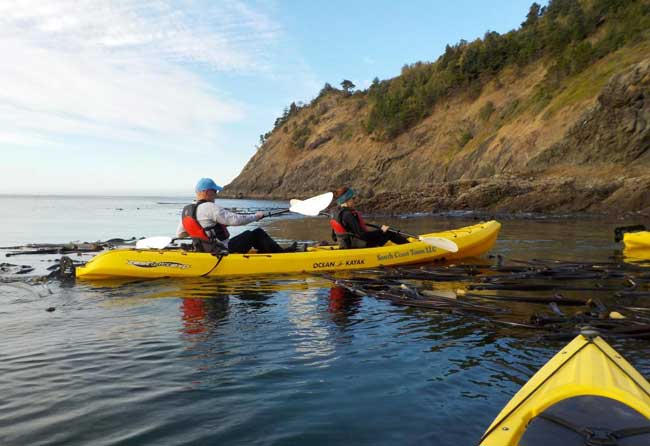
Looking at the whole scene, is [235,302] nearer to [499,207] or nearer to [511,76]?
[499,207]

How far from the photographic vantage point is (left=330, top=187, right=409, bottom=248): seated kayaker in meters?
9.85

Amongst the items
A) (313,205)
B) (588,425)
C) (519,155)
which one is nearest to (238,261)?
(313,205)

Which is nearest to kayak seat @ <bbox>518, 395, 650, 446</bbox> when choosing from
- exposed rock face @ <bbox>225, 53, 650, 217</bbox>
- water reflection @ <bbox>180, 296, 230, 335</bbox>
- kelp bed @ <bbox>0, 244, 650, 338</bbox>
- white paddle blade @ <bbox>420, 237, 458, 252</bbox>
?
kelp bed @ <bbox>0, 244, 650, 338</bbox>

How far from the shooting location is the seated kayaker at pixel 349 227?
9.85 meters

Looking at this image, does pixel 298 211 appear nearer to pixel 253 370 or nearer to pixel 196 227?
pixel 196 227

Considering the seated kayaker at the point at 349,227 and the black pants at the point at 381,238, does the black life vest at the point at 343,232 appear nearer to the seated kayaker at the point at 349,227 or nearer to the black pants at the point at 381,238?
the seated kayaker at the point at 349,227

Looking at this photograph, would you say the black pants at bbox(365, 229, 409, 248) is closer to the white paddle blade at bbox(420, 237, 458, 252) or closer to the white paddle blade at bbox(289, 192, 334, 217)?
the white paddle blade at bbox(420, 237, 458, 252)

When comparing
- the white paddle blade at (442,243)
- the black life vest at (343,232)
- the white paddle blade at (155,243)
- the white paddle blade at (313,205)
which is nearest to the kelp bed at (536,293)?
the white paddle blade at (442,243)

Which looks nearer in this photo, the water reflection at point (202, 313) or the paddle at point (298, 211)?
the water reflection at point (202, 313)

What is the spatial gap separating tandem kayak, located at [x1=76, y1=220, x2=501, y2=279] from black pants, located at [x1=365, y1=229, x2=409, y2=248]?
0.28 meters

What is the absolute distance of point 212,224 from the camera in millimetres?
9102

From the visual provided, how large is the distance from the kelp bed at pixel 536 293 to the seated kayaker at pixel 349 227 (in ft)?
3.28

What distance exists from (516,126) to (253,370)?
107 ft

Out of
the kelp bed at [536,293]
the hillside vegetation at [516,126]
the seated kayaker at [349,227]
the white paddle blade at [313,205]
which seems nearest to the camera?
the kelp bed at [536,293]
